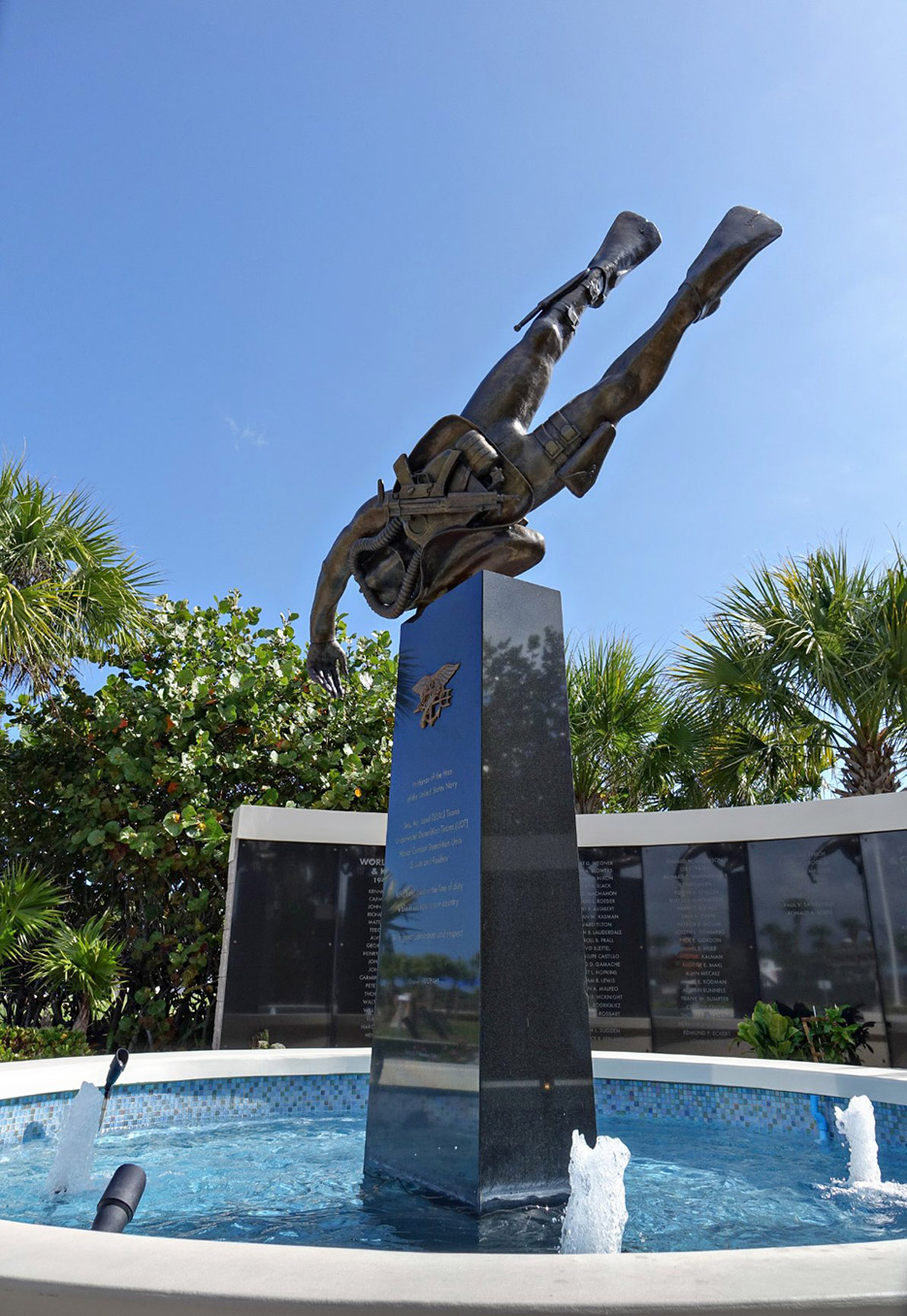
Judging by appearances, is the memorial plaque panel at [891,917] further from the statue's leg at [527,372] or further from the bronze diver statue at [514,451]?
the statue's leg at [527,372]

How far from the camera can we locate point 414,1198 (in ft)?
11.8

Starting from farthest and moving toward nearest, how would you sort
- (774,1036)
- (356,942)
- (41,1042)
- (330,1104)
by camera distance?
(356,942) < (41,1042) < (774,1036) < (330,1104)

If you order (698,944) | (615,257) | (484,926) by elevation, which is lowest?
(484,926)

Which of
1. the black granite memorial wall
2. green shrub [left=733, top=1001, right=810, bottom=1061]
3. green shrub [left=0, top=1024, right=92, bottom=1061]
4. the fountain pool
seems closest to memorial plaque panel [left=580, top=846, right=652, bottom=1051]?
the black granite memorial wall

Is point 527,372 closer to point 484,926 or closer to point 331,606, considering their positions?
point 331,606

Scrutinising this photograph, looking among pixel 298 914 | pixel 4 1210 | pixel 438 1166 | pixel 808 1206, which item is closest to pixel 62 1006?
pixel 298 914

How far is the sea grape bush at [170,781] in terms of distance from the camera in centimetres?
1006

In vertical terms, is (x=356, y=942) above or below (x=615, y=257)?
below

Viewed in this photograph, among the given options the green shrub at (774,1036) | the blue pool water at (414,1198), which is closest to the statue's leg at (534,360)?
the blue pool water at (414,1198)

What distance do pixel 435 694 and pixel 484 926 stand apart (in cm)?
125

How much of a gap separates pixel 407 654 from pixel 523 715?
97 cm

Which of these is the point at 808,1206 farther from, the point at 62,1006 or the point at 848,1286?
the point at 62,1006

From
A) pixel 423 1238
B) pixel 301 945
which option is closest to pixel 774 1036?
pixel 301 945

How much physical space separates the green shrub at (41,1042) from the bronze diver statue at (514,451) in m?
5.45
